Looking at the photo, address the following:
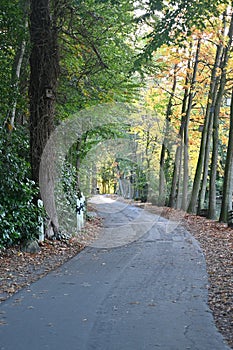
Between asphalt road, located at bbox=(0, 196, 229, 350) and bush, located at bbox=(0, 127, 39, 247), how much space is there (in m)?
1.46

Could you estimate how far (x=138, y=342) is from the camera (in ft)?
16.3

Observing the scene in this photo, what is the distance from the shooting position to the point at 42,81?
12594 millimetres

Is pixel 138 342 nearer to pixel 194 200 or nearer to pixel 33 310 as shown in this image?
pixel 33 310

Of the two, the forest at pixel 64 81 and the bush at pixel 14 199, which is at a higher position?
the forest at pixel 64 81

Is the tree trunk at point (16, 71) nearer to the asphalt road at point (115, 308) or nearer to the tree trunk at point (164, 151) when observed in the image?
the asphalt road at point (115, 308)

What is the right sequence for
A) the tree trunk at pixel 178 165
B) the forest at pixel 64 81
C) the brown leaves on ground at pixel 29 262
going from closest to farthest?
1. the brown leaves on ground at pixel 29 262
2. the forest at pixel 64 81
3. the tree trunk at pixel 178 165

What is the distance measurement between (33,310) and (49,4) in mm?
9094

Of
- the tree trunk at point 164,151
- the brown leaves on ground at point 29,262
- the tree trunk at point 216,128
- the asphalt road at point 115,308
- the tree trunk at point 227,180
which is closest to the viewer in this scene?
the asphalt road at point 115,308

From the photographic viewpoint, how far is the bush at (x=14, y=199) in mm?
10156

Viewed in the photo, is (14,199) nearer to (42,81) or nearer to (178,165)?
(42,81)

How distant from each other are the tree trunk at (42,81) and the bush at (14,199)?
77cm

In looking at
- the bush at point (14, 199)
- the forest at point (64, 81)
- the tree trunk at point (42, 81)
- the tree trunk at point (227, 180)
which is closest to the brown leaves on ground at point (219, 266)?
the tree trunk at point (227, 180)

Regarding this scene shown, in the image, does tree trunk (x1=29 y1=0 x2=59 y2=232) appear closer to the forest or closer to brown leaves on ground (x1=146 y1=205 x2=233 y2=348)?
the forest

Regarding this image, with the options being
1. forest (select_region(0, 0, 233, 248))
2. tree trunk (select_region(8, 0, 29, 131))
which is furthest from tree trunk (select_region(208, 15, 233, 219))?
tree trunk (select_region(8, 0, 29, 131))
